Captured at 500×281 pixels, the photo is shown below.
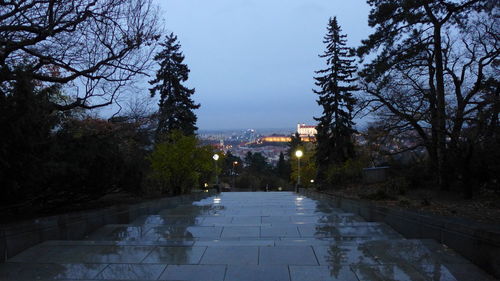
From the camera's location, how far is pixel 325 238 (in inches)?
286

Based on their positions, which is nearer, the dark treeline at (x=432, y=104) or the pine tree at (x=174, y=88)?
the dark treeline at (x=432, y=104)

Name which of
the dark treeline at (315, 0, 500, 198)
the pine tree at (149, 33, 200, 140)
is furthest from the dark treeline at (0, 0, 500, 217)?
the pine tree at (149, 33, 200, 140)

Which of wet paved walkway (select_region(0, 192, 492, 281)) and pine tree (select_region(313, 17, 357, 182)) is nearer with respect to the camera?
wet paved walkway (select_region(0, 192, 492, 281))

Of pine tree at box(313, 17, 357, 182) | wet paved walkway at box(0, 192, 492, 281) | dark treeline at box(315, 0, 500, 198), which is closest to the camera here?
wet paved walkway at box(0, 192, 492, 281)

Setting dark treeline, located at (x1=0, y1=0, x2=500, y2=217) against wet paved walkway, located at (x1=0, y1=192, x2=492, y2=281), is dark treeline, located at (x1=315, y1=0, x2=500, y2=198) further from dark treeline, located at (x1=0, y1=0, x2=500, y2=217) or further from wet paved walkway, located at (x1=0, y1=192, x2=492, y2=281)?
wet paved walkway, located at (x1=0, y1=192, x2=492, y2=281)

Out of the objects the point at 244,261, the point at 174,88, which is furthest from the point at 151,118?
the point at 174,88

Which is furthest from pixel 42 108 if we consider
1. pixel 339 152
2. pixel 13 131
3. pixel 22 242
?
pixel 339 152

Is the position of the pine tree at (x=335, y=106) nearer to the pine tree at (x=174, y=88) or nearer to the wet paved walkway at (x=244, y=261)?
the pine tree at (x=174, y=88)

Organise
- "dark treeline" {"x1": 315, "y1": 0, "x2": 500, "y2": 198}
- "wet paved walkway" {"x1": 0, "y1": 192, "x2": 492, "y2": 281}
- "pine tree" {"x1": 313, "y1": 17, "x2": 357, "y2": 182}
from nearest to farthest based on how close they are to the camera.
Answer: "wet paved walkway" {"x1": 0, "y1": 192, "x2": 492, "y2": 281} < "dark treeline" {"x1": 315, "y1": 0, "x2": 500, "y2": 198} < "pine tree" {"x1": 313, "y1": 17, "x2": 357, "y2": 182}

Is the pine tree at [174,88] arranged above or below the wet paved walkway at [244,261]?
above

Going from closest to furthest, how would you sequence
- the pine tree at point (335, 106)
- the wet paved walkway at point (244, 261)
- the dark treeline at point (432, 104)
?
the wet paved walkway at point (244, 261), the dark treeline at point (432, 104), the pine tree at point (335, 106)

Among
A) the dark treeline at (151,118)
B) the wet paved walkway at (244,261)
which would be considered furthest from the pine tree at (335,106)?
the wet paved walkway at (244,261)

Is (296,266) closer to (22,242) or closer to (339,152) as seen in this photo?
(22,242)

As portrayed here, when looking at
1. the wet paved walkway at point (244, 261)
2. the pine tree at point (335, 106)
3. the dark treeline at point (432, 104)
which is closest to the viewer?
the wet paved walkway at point (244, 261)
